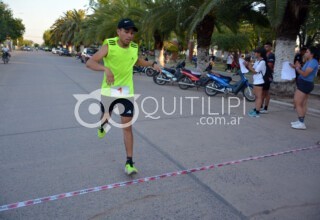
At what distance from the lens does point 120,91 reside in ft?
13.6

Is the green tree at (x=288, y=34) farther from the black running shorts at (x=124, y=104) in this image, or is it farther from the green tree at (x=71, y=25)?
the green tree at (x=71, y=25)

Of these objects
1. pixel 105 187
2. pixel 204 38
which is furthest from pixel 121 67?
pixel 204 38

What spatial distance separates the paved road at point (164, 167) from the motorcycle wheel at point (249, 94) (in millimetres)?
2378

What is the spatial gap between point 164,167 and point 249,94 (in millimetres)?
6835

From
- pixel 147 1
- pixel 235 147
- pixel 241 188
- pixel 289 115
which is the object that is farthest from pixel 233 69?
pixel 241 188

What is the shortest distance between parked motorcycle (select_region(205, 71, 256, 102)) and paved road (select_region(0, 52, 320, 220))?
2547 mm

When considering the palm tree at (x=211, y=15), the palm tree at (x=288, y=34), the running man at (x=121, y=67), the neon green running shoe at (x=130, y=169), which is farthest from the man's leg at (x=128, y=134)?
the palm tree at (x=288, y=34)

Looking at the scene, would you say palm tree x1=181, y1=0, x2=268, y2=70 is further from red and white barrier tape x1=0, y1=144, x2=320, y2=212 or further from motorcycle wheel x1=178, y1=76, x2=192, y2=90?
red and white barrier tape x1=0, y1=144, x2=320, y2=212

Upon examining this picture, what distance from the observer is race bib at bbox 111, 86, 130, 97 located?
4.12 metres

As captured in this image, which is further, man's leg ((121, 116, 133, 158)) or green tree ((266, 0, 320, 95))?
green tree ((266, 0, 320, 95))

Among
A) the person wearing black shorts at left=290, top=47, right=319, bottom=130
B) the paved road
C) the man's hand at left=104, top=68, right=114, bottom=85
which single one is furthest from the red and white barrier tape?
the person wearing black shorts at left=290, top=47, right=319, bottom=130

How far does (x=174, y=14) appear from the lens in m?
15.9

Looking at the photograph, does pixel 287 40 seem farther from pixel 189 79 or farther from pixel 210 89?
pixel 189 79

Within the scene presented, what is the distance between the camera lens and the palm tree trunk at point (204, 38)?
50.8 ft
